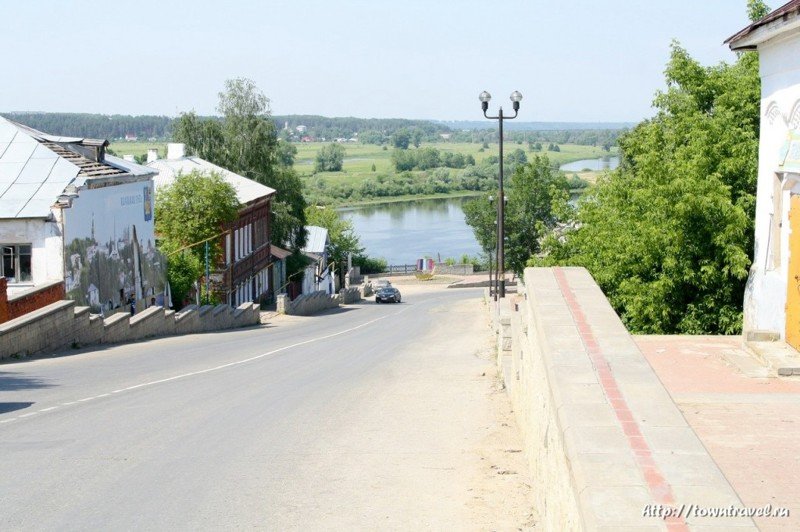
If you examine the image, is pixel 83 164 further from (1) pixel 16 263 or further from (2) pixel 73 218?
(1) pixel 16 263

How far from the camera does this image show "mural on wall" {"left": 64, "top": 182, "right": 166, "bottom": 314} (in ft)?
96.9

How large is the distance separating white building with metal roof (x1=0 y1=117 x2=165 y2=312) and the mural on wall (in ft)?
0.10

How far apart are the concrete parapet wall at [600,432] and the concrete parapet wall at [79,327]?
13843 mm

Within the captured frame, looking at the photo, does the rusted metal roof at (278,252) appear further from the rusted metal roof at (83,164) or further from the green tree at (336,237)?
the rusted metal roof at (83,164)

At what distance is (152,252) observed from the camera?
37781mm

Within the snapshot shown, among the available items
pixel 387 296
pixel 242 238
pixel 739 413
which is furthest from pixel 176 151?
pixel 739 413

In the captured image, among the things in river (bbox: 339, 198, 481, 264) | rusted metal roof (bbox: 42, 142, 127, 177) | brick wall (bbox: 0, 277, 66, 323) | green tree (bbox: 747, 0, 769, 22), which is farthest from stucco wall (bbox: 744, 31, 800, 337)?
river (bbox: 339, 198, 481, 264)

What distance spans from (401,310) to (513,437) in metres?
46.2

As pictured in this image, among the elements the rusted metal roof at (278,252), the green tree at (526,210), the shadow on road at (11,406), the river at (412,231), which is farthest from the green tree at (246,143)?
the shadow on road at (11,406)

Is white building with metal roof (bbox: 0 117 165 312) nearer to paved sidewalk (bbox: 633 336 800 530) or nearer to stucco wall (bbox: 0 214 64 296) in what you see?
stucco wall (bbox: 0 214 64 296)

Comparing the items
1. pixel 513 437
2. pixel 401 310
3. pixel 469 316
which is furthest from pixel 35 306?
pixel 401 310

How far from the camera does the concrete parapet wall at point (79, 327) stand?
21500 mm

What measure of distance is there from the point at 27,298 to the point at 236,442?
1442 cm

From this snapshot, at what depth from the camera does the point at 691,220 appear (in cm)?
1806
